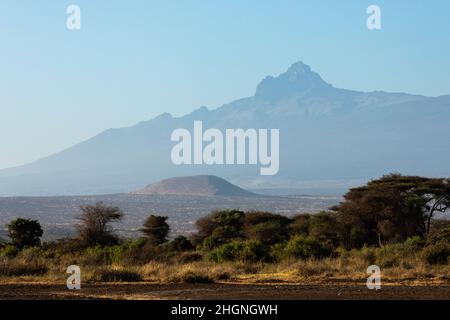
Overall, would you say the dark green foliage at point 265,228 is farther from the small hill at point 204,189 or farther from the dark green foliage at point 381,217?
the small hill at point 204,189

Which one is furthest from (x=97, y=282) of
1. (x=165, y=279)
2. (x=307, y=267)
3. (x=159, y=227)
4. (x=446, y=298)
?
(x=159, y=227)

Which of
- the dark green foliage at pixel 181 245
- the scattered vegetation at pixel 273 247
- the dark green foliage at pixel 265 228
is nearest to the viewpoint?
the scattered vegetation at pixel 273 247

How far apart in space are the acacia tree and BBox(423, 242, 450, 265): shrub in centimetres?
1771

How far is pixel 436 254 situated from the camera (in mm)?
27266

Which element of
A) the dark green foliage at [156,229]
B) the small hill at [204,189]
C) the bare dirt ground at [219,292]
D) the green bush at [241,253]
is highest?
the bare dirt ground at [219,292]

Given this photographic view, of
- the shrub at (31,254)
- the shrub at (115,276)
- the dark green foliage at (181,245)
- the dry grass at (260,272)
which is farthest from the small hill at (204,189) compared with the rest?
the shrub at (115,276)

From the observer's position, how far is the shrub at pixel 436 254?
27.0 meters

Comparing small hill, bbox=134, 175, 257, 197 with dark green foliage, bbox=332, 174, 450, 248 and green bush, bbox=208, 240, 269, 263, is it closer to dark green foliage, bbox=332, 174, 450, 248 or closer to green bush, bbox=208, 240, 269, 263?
dark green foliage, bbox=332, 174, 450, 248

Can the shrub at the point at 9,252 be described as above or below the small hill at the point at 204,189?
above

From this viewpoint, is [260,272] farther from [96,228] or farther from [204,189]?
[204,189]

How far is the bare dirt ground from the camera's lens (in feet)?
57.7

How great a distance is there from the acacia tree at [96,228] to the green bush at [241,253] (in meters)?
11.3
